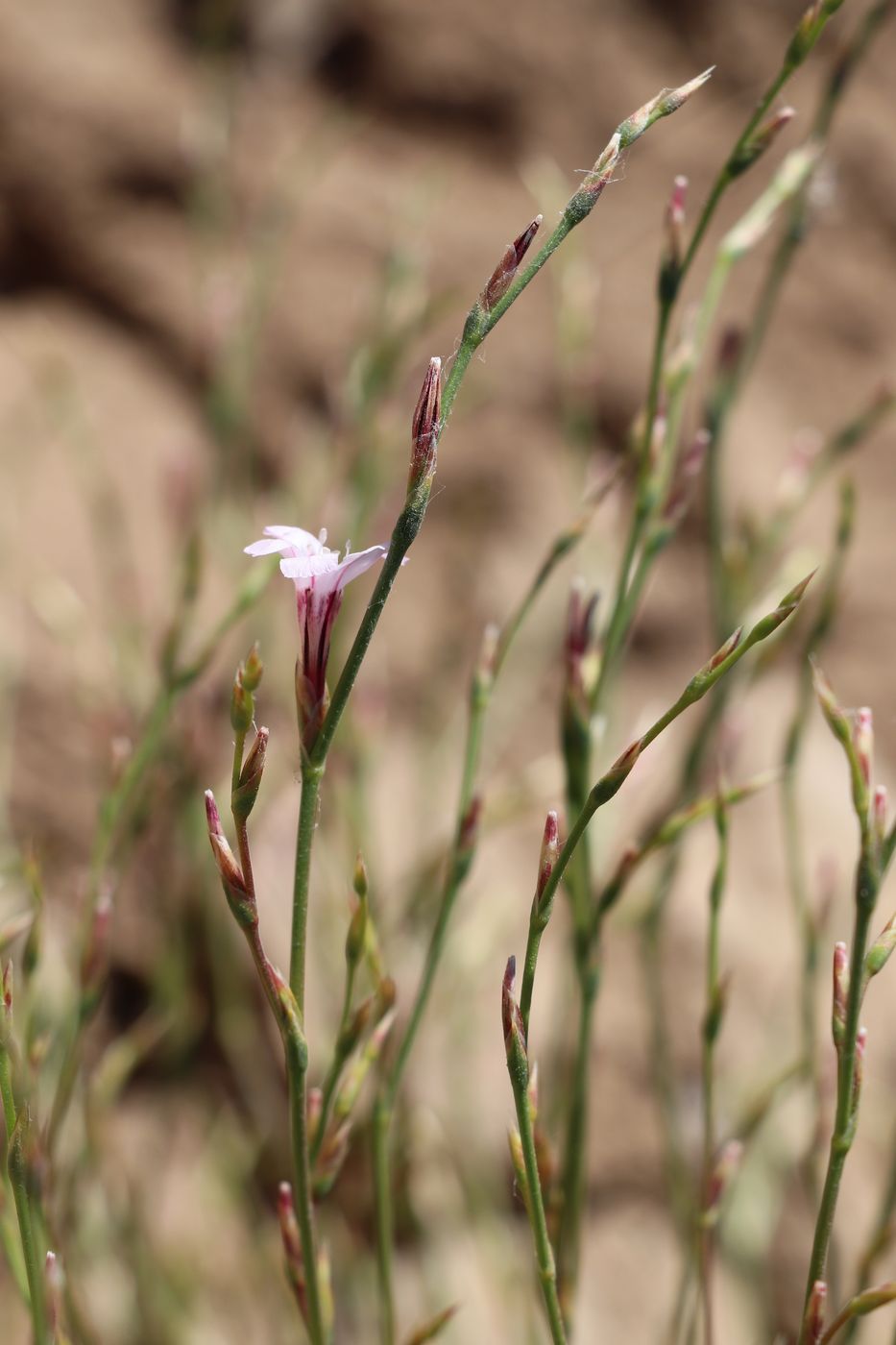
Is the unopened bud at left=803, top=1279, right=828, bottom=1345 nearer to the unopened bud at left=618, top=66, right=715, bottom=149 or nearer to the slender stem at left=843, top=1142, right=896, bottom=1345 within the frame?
the slender stem at left=843, top=1142, right=896, bottom=1345

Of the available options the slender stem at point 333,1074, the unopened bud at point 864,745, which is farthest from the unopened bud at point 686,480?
the slender stem at point 333,1074

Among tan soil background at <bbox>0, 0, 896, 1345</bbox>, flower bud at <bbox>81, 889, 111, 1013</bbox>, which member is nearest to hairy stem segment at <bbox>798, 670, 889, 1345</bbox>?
flower bud at <bbox>81, 889, 111, 1013</bbox>

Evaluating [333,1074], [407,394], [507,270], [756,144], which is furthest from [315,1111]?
[407,394]

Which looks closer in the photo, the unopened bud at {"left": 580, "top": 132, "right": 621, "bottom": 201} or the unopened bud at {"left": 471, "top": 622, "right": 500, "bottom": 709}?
the unopened bud at {"left": 580, "top": 132, "right": 621, "bottom": 201}

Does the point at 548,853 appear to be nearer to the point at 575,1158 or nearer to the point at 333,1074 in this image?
the point at 333,1074

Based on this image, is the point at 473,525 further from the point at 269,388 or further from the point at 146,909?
the point at 146,909

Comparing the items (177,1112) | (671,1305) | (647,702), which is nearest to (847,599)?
(647,702)
